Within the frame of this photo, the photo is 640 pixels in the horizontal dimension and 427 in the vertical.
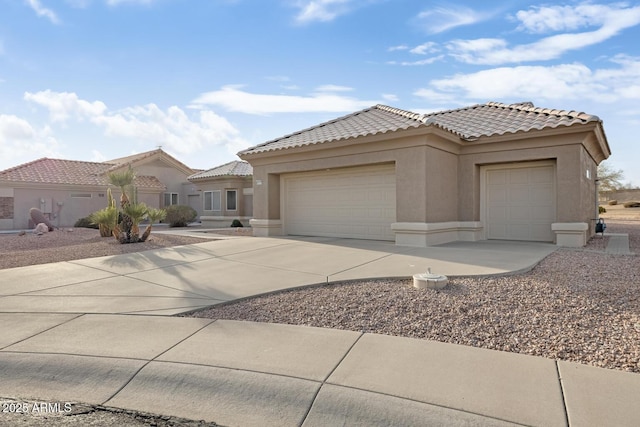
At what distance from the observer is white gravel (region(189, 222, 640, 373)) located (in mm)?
4352

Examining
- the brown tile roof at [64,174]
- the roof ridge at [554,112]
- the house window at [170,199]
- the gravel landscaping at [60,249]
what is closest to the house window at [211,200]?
the brown tile roof at [64,174]

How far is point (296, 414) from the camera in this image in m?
3.20

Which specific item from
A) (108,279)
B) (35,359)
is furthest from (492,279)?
(108,279)

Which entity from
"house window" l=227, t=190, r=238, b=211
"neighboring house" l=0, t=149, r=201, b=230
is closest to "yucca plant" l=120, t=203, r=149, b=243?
"neighboring house" l=0, t=149, r=201, b=230

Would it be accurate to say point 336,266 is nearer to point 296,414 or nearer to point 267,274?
point 267,274

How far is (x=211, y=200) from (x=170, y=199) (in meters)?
7.33

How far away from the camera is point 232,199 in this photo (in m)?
26.2

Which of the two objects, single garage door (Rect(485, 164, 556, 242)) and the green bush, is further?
the green bush

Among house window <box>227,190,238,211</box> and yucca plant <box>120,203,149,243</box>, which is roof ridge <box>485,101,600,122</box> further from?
house window <box>227,190,238,211</box>

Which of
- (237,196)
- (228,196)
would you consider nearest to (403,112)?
(237,196)

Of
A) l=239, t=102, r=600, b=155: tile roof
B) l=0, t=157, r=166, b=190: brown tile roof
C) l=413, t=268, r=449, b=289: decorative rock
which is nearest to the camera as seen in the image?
l=413, t=268, r=449, b=289: decorative rock

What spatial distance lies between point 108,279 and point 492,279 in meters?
7.13

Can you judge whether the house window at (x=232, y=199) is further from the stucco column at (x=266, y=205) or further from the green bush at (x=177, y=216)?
the stucco column at (x=266, y=205)

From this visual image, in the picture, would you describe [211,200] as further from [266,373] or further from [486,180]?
[266,373]
